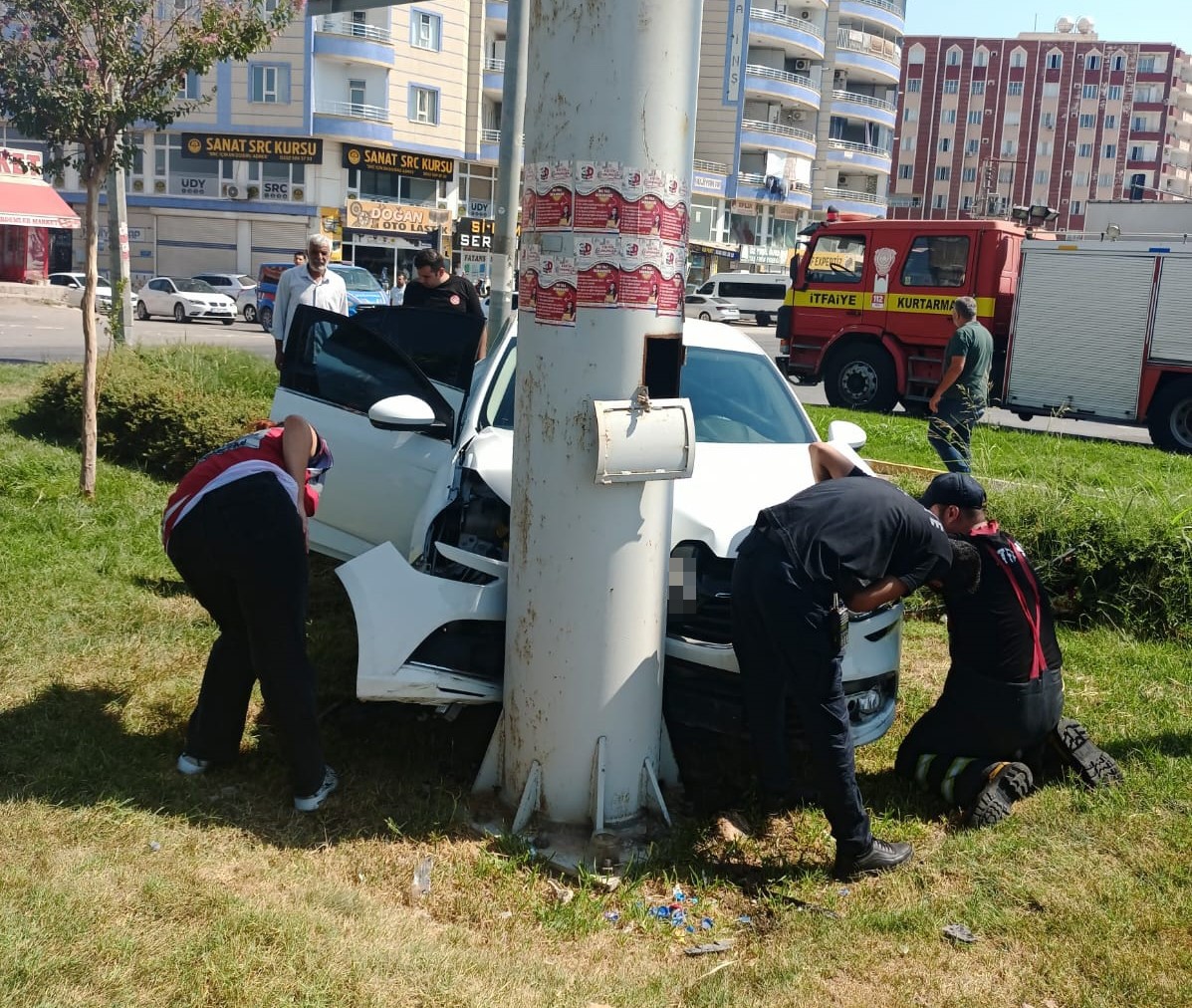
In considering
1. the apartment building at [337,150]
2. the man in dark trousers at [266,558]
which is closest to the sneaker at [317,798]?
the man in dark trousers at [266,558]

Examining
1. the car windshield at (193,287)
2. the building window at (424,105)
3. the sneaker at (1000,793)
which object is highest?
the building window at (424,105)

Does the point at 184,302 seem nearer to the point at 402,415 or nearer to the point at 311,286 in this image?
the point at 311,286

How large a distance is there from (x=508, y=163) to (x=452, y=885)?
6893 mm

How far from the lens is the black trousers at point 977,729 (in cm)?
458

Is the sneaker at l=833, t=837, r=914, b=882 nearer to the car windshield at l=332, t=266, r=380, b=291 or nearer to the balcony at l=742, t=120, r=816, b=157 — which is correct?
the car windshield at l=332, t=266, r=380, b=291

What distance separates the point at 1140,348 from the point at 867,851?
1327 centimetres

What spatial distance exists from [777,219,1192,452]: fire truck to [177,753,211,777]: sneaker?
13.3 metres

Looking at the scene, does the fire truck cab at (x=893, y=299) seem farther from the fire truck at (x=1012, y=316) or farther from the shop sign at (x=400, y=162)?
the shop sign at (x=400, y=162)

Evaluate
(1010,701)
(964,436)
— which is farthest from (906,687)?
(964,436)

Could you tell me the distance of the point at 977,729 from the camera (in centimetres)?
465

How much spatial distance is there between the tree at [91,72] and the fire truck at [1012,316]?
10463 millimetres

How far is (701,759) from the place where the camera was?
4.87 metres

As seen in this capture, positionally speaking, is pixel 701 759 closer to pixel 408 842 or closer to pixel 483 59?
pixel 408 842

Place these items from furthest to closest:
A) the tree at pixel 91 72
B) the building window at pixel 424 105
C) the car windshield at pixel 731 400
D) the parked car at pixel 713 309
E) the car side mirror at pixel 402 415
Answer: the building window at pixel 424 105 → the parked car at pixel 713 309 → the tree at pixel 91 72 → the car windshield at pixel 731 400 → the car side mirror at pixel 402 415
